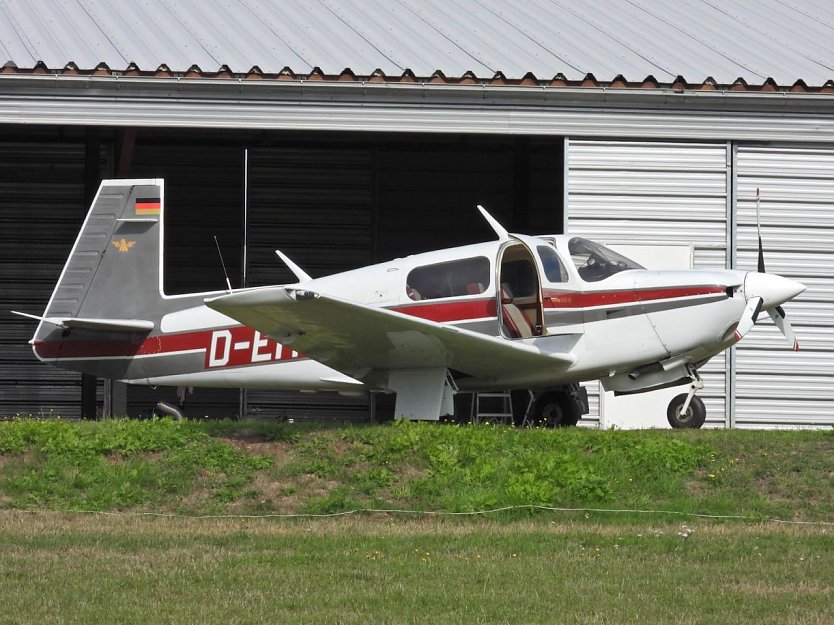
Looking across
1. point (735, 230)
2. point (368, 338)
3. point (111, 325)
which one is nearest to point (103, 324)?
point (111, 325)

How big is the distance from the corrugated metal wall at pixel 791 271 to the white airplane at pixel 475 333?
3333 mm

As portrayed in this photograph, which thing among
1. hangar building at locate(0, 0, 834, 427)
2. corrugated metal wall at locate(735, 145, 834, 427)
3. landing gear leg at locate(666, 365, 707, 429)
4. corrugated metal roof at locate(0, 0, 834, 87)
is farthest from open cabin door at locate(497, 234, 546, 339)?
corrugated metal wall at locate(735, 145, 834, 427)

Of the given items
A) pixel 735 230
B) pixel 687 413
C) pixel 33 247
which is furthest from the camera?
pixel 33 247

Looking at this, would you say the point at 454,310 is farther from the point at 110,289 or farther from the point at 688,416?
the point at 110,289

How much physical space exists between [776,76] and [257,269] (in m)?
10.2

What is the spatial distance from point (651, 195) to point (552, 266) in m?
4.14

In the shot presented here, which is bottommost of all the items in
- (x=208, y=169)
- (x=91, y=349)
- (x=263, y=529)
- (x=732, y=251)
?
(x=263, y=529)

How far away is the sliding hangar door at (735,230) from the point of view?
15.7 metres

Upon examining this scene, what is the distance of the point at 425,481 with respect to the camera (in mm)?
10102

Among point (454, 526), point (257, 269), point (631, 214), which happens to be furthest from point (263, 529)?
point (257, 269)

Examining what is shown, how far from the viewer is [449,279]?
12445 mm

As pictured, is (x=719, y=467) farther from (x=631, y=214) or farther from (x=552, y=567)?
(x=631, y=214)

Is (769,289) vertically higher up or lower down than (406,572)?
higher up

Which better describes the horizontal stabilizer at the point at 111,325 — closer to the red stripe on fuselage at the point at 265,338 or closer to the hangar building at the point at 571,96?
the red stripe on fuselage at the point at 265,338
